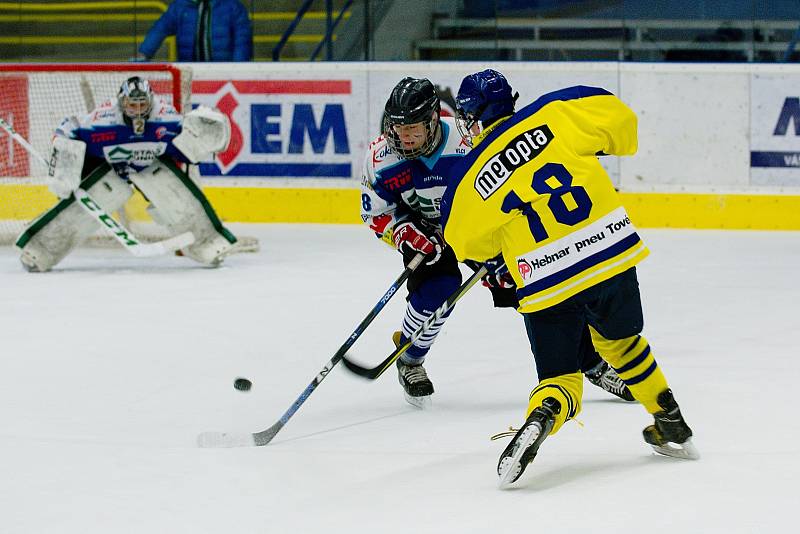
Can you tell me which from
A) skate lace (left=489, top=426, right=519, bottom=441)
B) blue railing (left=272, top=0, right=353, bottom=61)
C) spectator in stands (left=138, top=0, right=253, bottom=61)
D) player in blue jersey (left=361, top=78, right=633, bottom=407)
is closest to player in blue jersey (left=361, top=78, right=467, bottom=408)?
player in blue jersey (left=361, top=78, right=633, bottom=407)

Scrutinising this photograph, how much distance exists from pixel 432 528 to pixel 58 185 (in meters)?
4.30

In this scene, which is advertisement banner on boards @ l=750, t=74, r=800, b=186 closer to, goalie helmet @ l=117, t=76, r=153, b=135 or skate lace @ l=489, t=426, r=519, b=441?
goalie helmet @ l=117, t=76, r=153, b=135

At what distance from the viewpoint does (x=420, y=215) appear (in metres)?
3.53

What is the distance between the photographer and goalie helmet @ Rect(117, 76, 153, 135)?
6035 mm

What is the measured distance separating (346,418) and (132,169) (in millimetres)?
3408

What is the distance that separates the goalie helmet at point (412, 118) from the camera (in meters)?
3.16

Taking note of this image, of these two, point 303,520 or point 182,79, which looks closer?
point 303,520

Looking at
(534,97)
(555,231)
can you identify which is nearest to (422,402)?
(555,231)

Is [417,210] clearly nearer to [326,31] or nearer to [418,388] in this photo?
[418,388]

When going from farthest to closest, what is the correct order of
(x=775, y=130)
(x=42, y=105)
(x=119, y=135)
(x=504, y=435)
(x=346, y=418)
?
(x=42, y=105)
(x=775, y=130)
(x=119, y=135)
(x=346, y=418)
(x=504, y=435)

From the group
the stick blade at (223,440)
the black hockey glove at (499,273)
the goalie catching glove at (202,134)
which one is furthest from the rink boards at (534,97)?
the stick blade at (223,440)

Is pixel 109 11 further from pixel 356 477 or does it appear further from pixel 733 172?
pixel 356 477

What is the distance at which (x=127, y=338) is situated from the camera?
14.6 ft

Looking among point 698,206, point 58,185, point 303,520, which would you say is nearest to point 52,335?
point 58,185
